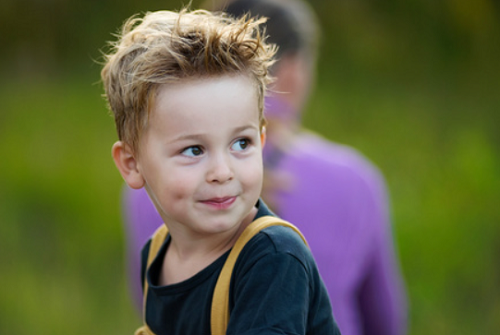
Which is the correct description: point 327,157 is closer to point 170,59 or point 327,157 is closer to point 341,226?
point 341,226

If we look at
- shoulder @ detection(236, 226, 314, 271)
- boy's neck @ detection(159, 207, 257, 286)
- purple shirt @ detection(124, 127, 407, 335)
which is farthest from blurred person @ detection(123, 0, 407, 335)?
shoulder @ detection(236, 226, 314, 271)

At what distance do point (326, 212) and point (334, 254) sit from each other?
0.14m

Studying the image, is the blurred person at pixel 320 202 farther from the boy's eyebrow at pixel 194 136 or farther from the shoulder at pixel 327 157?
the boy's eyebrow at pixel 194 136

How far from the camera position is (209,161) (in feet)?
3.99

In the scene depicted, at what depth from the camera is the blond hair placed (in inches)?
48.0

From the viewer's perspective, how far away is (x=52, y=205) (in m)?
4.67

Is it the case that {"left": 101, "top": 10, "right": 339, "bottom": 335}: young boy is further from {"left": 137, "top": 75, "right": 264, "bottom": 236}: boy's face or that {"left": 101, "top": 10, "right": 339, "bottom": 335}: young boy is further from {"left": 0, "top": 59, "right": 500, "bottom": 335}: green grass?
{"left": 0, "top": 59, "right": 500, "bottom": 335}: green grass

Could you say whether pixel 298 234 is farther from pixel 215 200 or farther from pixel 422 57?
pixel 422 57

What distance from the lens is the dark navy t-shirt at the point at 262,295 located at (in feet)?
3.84

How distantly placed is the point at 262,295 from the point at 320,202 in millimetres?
1153

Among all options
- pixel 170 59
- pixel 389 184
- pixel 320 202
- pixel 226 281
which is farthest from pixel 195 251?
pixel 389 184

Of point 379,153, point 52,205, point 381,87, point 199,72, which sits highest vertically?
point 199,72

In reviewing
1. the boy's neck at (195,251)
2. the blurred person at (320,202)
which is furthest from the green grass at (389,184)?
the boy's neck at (195,251)

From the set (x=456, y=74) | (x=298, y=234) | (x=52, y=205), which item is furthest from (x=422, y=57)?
(x=298, y=234)
